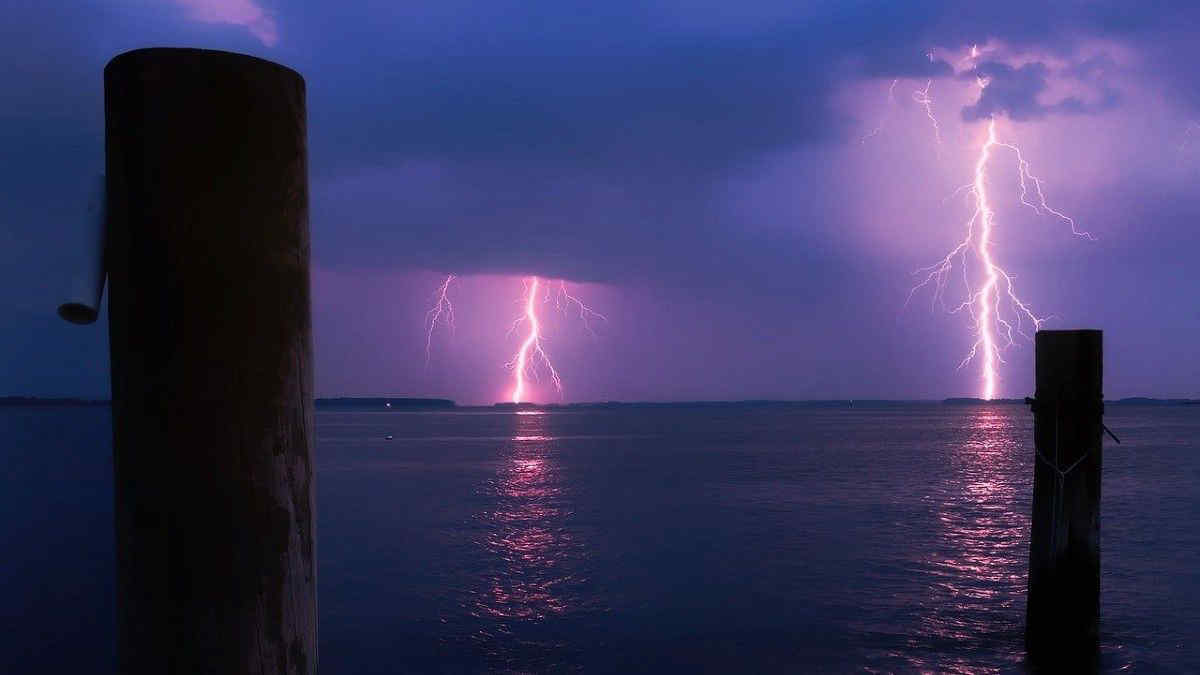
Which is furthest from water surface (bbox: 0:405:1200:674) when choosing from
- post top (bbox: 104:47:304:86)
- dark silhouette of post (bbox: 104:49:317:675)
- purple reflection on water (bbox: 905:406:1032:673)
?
post top (bbox: 104:47:304:86)

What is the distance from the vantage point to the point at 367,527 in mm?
24125

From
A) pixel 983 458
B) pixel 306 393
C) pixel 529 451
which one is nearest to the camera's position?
pixel 306 393

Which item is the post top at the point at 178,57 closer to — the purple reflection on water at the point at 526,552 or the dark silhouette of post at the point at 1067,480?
the dark silhouette of post at the point at 1067,480

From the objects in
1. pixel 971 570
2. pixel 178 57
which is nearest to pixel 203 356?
pixel 178 57

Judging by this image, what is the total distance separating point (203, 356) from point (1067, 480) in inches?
313

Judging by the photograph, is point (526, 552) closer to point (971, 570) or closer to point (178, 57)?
point (971, 570)

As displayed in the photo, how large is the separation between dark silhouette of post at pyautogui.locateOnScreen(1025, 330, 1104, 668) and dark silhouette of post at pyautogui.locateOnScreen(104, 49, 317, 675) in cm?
717

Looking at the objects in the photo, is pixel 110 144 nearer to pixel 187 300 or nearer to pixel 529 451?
pixel 187 300

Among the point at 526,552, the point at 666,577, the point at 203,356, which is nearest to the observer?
the point at 203,356

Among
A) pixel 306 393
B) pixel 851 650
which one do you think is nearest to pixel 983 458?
pixel 851 650

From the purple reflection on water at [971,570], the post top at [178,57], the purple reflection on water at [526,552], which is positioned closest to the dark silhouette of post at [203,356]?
the post top at [178,57]

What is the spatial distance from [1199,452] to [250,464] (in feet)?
238

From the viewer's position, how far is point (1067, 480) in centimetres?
762

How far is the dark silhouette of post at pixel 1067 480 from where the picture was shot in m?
7.34
